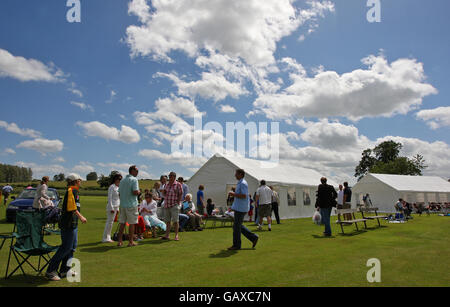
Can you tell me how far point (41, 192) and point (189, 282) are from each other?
7.81 m

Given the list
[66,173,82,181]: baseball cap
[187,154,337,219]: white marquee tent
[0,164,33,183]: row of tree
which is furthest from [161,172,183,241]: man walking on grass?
[0,164,33,183]: row of tree

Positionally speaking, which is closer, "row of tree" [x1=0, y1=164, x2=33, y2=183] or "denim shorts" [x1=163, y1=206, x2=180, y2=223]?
"denim shorts" [x1=163, y1=206, x2=180, y2=223]

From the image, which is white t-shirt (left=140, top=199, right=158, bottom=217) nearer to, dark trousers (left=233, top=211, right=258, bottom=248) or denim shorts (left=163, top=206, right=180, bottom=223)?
denim shorts (left=163, top=206, right=180, bottom=223)

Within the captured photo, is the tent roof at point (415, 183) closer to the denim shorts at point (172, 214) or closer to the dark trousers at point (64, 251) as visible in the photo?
the denim shorts at point (172, 214)

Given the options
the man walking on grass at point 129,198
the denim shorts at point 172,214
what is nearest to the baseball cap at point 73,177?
the man walking on grass at point 129,198

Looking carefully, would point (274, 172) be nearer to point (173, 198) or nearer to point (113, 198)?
point (173, 198)

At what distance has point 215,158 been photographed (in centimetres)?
2000

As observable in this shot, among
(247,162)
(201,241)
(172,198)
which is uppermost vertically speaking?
(247,162)

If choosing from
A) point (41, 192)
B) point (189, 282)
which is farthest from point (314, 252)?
point (41, 192)

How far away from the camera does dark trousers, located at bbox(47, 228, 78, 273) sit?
4.78 metres

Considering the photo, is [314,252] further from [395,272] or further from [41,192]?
[41,192]

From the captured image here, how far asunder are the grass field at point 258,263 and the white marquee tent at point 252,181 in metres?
10.4

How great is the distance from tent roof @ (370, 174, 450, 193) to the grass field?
88.5 ft

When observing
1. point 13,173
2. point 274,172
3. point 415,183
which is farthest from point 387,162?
point 13,173
